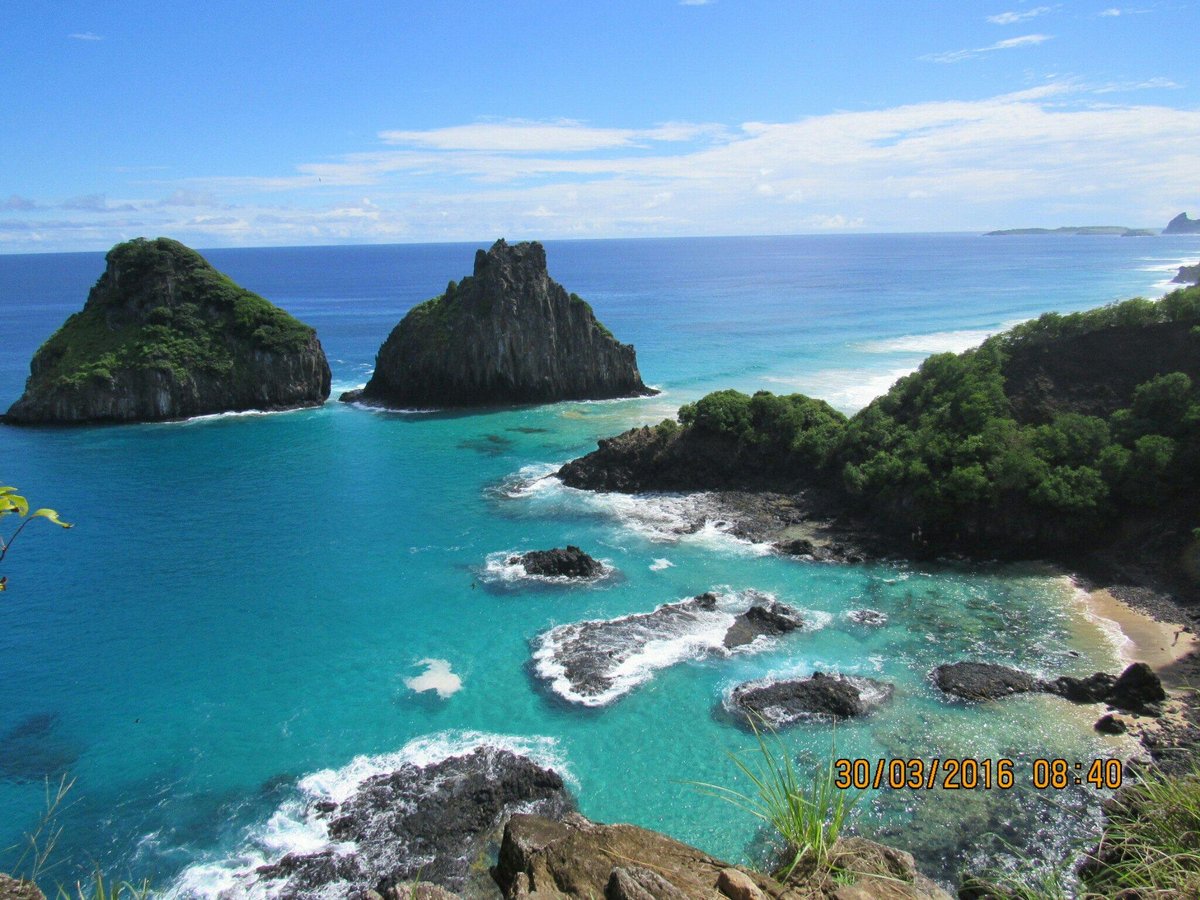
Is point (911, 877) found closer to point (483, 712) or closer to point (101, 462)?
point (483, 712)

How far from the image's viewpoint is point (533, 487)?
5762 cm

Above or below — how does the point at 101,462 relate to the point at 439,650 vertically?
above

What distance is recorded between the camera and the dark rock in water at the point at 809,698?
29422 millimetres

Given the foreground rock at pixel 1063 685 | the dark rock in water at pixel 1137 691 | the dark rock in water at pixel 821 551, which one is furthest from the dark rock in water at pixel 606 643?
the dark rock in water at pixel 1137 691

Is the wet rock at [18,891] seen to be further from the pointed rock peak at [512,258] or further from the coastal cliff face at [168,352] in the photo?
the coastal cliff face at [168,352]

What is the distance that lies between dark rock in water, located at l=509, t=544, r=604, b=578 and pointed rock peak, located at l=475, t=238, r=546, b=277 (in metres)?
49.5

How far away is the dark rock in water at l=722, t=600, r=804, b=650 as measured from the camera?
35062 mm

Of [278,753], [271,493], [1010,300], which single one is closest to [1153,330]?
[278,753]

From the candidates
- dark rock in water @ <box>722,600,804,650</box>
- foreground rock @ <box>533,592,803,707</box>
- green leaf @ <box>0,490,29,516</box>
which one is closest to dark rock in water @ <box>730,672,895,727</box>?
dark rock in water @ <box>722,600,804,650</box>

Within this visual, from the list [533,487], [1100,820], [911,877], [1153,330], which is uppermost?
[1153,330]

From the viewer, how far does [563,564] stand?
139 feet

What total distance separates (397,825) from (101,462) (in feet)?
181

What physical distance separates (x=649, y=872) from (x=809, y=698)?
69.8ft

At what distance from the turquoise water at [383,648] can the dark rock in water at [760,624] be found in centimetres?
90
